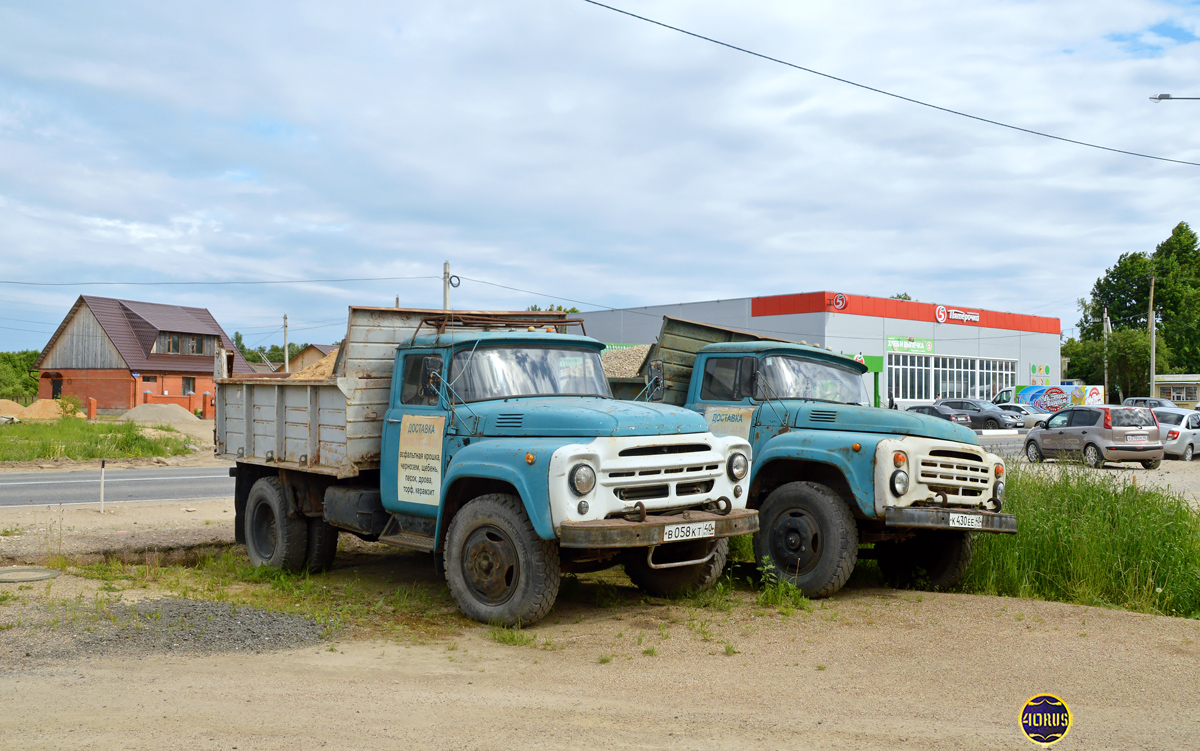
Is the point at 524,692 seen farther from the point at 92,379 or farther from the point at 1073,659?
the point at 92,379

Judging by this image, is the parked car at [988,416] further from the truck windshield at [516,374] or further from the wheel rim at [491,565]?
the wheel rim at [491,565]

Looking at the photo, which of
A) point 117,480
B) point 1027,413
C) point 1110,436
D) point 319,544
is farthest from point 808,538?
point 1027,413

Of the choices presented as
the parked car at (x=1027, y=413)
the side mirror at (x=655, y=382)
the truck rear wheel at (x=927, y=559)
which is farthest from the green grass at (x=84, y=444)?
the parked car at (x=1027, y=413)

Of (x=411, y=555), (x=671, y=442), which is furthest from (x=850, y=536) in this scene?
(x=411, y=555)

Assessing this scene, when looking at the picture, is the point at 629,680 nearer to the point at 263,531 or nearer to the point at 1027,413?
the point at 263,531

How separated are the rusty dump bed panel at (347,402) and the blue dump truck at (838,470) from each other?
197 centimetres

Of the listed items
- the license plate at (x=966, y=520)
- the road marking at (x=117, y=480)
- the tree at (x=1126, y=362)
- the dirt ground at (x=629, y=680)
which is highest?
the tree at (x=1126, y=362)

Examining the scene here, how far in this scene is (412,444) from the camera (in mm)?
8008

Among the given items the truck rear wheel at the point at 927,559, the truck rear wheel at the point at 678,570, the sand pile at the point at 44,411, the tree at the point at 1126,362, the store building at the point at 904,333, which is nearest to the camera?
the truck rear wheel at the point at 678,570

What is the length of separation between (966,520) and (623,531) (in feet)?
10.2

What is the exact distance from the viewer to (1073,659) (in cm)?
609

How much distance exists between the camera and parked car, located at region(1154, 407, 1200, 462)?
86.1ft

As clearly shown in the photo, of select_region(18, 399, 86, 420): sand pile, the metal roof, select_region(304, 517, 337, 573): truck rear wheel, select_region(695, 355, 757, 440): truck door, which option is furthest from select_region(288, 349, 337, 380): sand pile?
the metal roof

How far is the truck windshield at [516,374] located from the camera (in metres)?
7.72
